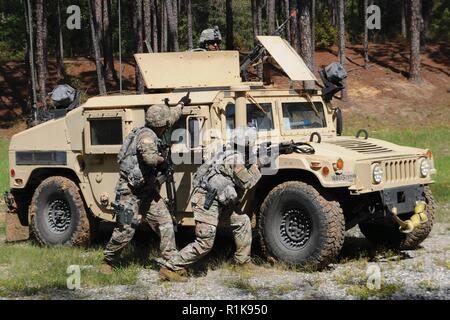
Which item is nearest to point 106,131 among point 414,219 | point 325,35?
point 414,219

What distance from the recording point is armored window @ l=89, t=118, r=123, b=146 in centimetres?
827

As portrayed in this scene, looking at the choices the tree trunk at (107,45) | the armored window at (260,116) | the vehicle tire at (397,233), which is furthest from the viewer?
the tree trunk at (107,45)

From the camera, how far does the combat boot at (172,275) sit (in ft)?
23.3

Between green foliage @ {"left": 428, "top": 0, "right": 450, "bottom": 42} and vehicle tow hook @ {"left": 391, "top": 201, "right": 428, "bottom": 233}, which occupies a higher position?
green foliage @ {"left": 428, "top": 0, "right": 450, "bottom": 42}

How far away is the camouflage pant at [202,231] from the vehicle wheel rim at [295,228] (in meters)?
0.42

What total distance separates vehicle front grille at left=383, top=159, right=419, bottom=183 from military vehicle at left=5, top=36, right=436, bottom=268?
10mm

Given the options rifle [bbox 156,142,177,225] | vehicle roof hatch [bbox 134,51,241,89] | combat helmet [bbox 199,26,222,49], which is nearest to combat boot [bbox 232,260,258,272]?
rifle [bbox 156,142,177,225]

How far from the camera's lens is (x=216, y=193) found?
23.2 ft

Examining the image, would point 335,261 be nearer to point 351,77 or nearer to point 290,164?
point 290,164

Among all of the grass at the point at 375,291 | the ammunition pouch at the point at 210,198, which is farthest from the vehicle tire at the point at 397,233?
the ammunition pouch at the point at 210,198

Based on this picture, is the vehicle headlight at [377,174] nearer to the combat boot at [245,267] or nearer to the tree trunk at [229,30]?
the combat boot at [245,267]

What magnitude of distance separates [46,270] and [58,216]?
1372mm

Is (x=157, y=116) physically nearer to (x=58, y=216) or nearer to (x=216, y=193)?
(x=216, y=193)

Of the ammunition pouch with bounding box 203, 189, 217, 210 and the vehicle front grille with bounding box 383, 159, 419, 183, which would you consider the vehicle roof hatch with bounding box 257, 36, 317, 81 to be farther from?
the ammunition pouch with bounding box 203, 189, 217, 210
